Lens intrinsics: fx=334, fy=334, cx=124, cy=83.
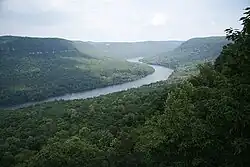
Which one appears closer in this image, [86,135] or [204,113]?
[204,113]

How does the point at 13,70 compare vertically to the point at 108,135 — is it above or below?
below

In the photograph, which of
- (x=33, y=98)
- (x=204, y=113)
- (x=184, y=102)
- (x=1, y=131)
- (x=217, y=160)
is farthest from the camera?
(x=33, y=98)

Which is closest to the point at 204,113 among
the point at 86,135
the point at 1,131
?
the point at 86,135

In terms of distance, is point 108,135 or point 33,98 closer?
point 108,135

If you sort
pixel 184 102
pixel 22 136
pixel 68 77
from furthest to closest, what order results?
pixel 68 77 → pixel 22 136 → pixel 184 102

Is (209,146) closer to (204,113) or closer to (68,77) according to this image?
(204,113)

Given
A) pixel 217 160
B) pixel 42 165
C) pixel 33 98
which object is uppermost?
pixel 217 160

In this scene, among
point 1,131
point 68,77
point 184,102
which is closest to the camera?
point 184,102

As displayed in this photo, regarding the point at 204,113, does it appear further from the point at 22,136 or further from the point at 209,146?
the point at 22,136

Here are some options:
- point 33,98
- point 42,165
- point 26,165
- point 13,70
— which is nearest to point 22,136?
point 26,165
